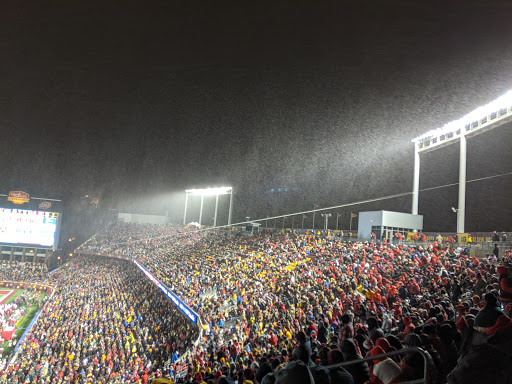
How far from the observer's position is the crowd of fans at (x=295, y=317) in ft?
10.2

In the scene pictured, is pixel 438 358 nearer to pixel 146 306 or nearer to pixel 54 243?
pixel 146 306

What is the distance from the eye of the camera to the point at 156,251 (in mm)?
36594

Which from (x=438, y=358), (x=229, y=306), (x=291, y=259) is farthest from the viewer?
(x=291, y=259)

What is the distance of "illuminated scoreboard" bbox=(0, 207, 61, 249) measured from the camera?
156ft

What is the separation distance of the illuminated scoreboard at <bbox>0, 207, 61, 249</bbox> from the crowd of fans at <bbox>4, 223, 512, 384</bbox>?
2146 cm

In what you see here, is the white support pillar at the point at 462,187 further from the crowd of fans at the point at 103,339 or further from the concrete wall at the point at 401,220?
the crowd of fans at the point at 103,339

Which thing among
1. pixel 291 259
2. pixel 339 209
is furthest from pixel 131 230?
pixel 291 259

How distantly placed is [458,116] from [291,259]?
13.3 m

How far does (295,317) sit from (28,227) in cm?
4947

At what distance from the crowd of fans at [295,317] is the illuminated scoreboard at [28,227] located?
21.5 metres

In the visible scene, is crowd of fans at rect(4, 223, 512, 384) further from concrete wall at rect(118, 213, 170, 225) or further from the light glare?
concrete wall at rect(118, 213, 170, 225)

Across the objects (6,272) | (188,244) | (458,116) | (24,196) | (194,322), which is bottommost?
(6,272)

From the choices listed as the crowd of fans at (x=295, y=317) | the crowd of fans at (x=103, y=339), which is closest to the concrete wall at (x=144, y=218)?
the crowd of fans at (x=295, y=317)

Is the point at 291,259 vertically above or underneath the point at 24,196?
underneath
